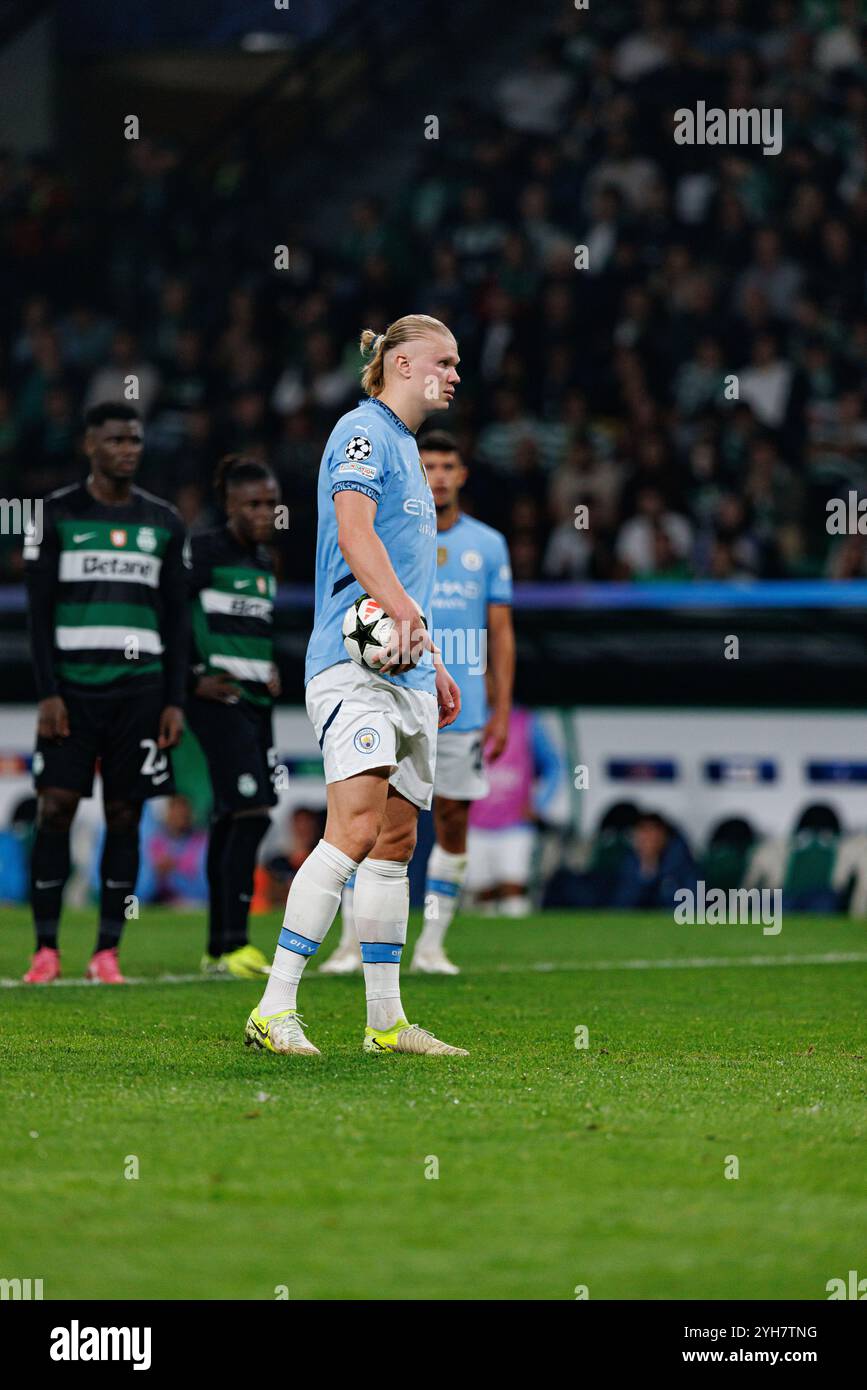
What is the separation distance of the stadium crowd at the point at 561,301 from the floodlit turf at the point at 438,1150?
844cm

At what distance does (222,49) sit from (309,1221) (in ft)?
73.4

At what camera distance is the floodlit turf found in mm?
3750

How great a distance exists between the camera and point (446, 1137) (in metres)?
4.91

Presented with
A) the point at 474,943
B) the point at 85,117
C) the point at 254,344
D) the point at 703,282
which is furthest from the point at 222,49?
the point at 474,943

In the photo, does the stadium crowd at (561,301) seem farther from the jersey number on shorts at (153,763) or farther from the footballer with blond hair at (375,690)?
the footballer with blond hair at (375,690)

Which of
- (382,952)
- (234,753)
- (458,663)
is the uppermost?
(458,663)

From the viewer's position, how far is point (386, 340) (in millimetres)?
6457

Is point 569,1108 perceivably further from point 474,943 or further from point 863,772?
point 863,772

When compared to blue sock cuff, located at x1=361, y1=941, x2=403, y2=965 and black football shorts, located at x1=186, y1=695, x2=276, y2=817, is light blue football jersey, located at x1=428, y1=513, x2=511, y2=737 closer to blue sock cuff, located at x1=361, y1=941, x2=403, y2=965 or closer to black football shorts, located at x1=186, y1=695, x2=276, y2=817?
black football shorts, located at x1=186, y1=695, x2=276, y2=817

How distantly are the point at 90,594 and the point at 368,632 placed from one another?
2999 millimetres
